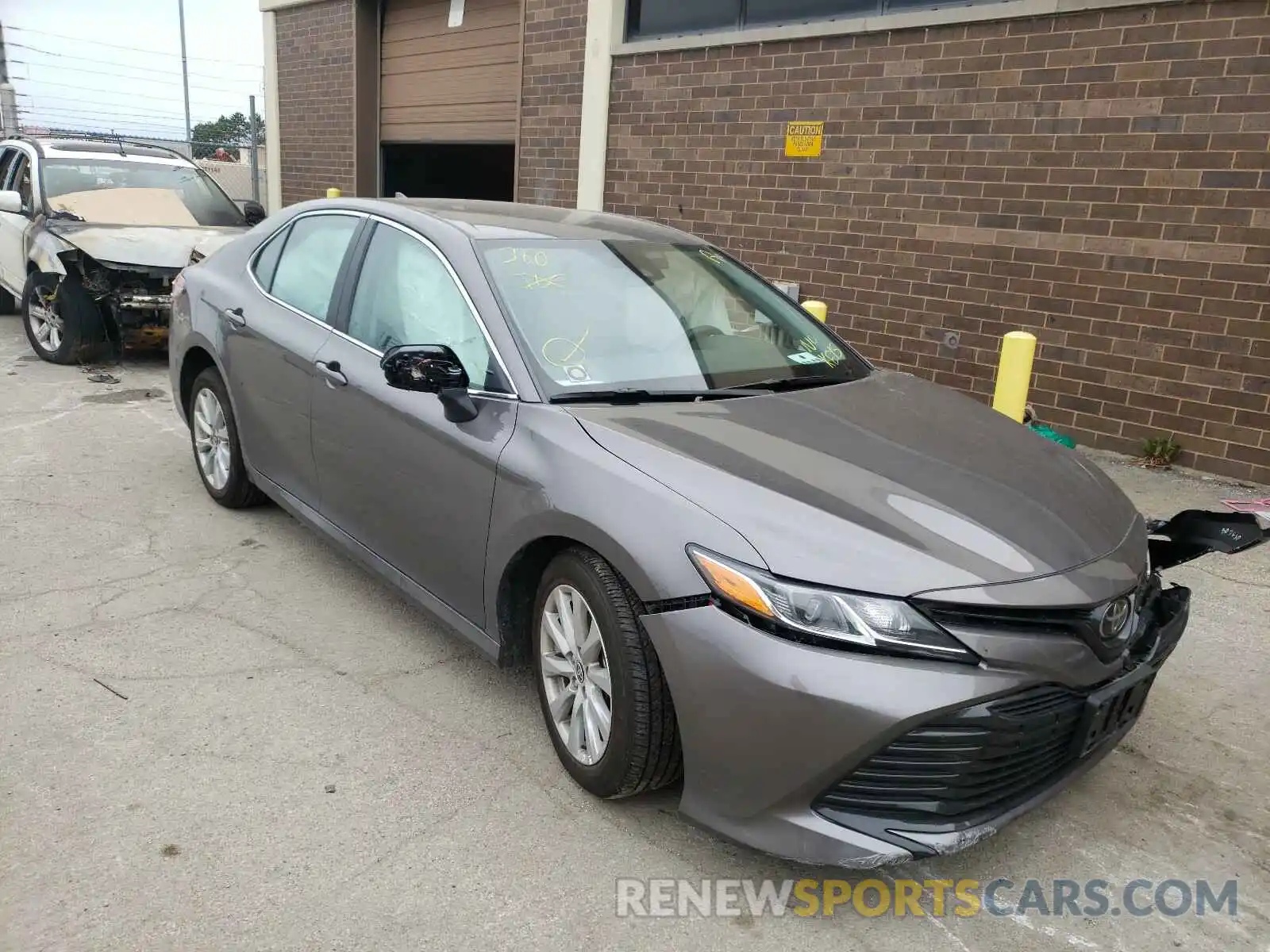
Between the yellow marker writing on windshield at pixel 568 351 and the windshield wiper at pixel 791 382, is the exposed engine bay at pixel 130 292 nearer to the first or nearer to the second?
the yellow marker writing on windshield at pixel 568 351

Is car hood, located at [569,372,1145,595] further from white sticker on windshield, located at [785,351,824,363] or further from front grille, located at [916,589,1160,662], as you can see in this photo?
white sticker on windshield, located at [785,351,824,363]

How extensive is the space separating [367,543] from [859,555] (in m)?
2.05

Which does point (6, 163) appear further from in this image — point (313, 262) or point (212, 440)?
point (313, 262)

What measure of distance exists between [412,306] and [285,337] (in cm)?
86

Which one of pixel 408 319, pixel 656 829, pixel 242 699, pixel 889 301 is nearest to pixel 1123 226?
pixel 889 301

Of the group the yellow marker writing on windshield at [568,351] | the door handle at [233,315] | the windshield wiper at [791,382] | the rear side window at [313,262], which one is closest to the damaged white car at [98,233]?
the door handle at [233,315]

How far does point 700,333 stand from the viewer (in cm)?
350

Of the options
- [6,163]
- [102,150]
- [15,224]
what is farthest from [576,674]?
[6,163]

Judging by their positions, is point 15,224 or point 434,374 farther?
point 15,224

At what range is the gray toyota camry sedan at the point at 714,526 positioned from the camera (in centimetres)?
223

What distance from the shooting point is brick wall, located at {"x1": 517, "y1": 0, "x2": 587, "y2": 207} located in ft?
33.6

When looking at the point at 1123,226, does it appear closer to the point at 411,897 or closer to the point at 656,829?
A: the point at 656,829

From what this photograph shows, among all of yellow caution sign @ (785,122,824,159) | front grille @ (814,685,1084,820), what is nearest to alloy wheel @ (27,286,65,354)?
yellow caution sign @ (785,122,824,159)

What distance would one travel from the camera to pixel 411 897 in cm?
241
